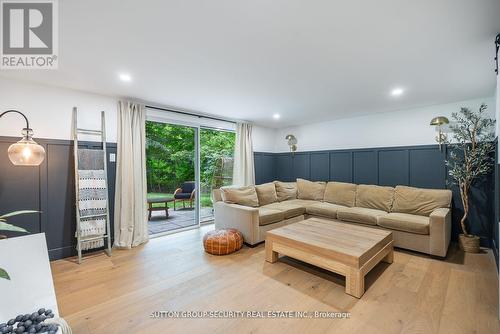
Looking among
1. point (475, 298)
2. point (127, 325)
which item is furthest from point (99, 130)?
point (475, 298)

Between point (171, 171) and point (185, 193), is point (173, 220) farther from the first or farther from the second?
point (171, 171)

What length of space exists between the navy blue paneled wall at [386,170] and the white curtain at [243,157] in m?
0.46

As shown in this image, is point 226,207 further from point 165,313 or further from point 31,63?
point 31,63

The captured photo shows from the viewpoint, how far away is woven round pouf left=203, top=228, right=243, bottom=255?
3098 millimetres

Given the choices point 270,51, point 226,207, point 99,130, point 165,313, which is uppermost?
point 270,51

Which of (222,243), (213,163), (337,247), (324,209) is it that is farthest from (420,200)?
(213,163)

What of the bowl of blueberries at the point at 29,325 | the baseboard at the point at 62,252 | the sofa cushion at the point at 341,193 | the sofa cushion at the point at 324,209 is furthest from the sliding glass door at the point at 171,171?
the bowl of blueberries at the point at 29,325

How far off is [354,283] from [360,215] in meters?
1.67

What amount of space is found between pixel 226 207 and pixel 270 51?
8.22ft

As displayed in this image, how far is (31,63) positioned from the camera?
234 cm

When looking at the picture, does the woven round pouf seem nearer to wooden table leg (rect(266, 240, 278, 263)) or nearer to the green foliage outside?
wooden table leg (rect(266, 240, 278, 263))

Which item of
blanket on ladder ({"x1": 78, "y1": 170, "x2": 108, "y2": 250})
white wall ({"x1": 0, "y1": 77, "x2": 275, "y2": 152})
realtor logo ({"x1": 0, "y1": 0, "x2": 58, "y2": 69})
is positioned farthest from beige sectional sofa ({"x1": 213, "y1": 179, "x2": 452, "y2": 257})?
realtor logo ({"x1": 0, "y1": 0, "x2": 58, "y2": 69})

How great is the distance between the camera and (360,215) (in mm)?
3580

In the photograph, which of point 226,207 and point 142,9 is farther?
point 226,207
